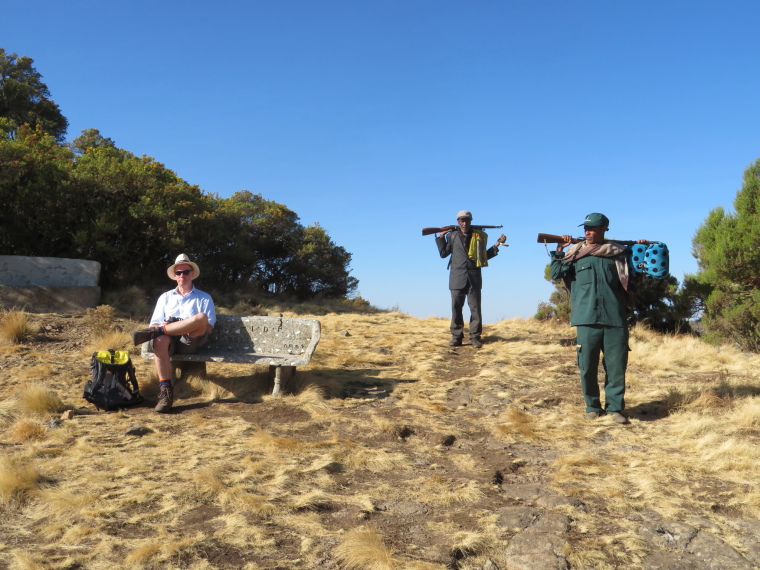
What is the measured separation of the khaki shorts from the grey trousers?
422 centimetres

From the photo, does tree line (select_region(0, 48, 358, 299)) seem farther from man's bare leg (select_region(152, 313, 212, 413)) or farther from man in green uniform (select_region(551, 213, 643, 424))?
man in green uniform (select_region(551, 213, 643, 424))

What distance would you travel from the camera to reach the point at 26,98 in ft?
71.9

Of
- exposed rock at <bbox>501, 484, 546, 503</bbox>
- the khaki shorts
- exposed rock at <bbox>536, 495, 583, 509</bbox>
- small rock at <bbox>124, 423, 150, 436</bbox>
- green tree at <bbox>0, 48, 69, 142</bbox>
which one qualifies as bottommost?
exposed rock at <bbox>501, 484, 546, 503</bbox>

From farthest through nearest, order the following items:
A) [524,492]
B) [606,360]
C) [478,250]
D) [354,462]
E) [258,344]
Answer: [478,250]
[258,344]
[606,360]
[354,462]
[524,492]

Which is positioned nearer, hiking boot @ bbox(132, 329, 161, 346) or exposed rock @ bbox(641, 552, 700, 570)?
exposed rock @ bbox(641, 552, 700, 570)

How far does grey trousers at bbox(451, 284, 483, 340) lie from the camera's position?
912cm

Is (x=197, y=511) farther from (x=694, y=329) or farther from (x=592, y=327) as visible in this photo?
(x=694, y=329)

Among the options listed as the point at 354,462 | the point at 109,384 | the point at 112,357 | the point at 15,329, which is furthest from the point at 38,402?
the point at 354,462

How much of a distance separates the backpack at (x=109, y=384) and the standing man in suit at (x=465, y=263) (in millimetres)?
5092

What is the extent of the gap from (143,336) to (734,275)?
39.5 ft

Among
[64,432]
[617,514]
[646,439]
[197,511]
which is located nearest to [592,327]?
[646,439]

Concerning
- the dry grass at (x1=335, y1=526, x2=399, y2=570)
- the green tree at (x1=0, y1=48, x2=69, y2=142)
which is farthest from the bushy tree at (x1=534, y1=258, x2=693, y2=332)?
the green tree at (x1=0, y1=48, x2=69, y2=142)

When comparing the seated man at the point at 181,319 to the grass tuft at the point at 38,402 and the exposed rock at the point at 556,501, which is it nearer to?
the grass tuft at the point at 38,402

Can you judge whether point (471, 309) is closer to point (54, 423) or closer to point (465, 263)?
point (465, 263)
